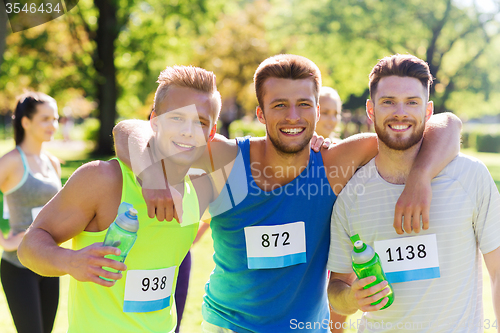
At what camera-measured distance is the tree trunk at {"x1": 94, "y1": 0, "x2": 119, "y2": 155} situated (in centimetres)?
1936

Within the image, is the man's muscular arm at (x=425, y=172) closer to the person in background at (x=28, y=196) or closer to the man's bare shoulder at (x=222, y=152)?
the man's bare shoulder at (x=222, y=152)

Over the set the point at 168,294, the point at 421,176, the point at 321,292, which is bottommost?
the point at 321,292

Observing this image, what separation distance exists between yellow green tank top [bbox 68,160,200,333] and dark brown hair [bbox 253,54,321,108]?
1.05 metres

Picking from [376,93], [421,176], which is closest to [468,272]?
[421,176]

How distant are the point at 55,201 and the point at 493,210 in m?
2.17

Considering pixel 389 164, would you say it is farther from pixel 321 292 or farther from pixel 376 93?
pixel 321 292

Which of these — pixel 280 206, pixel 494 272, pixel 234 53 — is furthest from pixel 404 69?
pixel 234 53

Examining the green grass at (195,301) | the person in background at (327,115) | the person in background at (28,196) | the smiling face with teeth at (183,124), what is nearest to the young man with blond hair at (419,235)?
the smiling face with teeth at (183,124)

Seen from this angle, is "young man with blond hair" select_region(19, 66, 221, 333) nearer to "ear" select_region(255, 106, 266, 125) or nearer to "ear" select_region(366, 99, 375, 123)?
"ear" select_region(255, 106, 266, 125)

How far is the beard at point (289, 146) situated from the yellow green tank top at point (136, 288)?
791 millimetres

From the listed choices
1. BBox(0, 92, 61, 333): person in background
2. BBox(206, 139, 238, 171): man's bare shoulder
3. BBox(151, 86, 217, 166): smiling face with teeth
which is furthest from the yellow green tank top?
BBox(0, 92, 61, 333): person in background

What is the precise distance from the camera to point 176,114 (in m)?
2.32

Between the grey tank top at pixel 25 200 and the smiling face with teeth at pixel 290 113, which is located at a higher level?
the smiling face with teeth at pixel 290 113

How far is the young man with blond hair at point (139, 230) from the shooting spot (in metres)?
1.88
